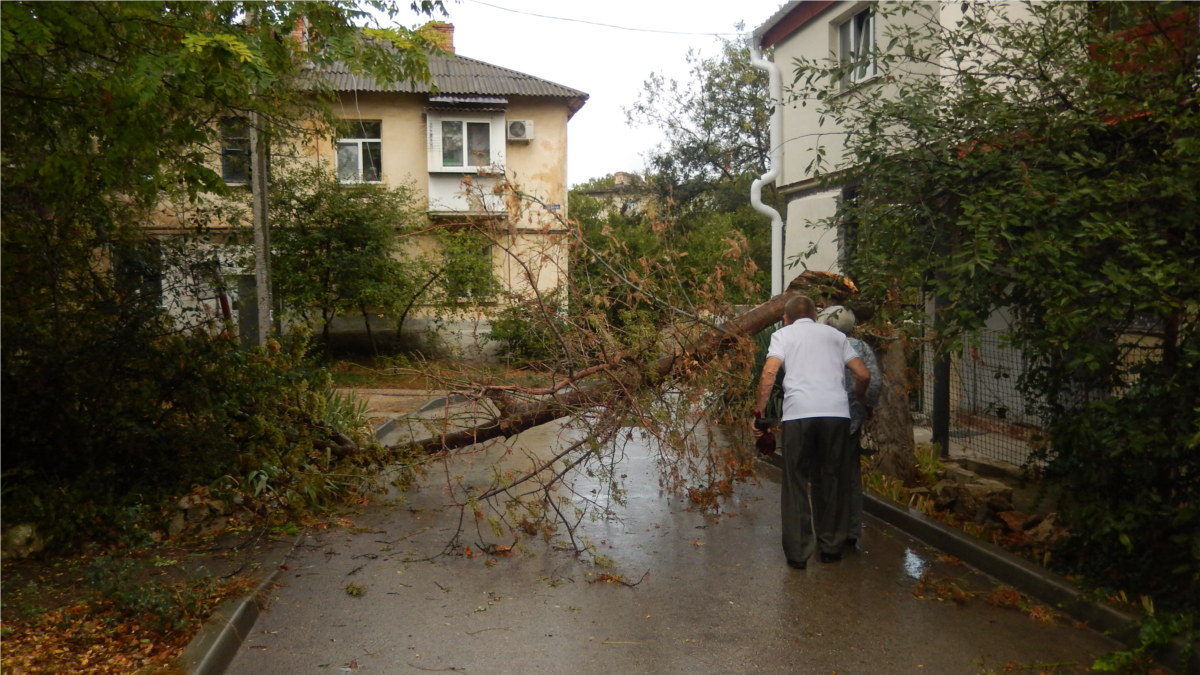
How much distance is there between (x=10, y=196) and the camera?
25.2 ft

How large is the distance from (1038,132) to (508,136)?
20.8m

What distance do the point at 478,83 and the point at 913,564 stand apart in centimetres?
2114

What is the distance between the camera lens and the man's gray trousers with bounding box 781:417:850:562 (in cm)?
657

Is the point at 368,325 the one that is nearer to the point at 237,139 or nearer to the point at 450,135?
the point at 450,135

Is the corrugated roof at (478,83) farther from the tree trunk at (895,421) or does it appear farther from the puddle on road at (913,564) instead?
the puddle on road at (913,564)

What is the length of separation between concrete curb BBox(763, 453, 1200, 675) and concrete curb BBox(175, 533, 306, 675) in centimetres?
447

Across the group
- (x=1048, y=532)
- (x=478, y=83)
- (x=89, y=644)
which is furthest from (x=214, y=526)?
(x=478, y=83)

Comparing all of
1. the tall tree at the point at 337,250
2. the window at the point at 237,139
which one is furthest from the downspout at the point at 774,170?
the window at the point at 237,139

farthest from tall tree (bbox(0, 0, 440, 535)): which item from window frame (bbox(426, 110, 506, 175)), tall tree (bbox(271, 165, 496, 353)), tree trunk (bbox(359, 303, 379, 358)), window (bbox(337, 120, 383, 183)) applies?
window (bbox(337, 120, 383, 183))

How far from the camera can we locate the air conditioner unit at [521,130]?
25312 mm

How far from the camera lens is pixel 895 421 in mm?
9008

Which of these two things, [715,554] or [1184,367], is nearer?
[1184,367]

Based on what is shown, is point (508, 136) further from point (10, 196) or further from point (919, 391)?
point (10, 196)

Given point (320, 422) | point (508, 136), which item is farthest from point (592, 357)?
point (508, 136)
